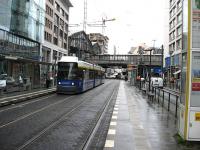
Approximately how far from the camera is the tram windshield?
31703 millimetres

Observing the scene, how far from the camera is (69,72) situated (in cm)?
3175

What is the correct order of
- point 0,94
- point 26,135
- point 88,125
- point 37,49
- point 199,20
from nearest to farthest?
1. point 199,20
2. point 26,135
3. point 88,125
4. point 0,94
5. point 37,49

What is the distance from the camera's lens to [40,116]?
1579 cm

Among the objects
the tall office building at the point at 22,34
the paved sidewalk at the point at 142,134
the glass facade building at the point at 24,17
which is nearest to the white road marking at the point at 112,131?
the paved sidewalk at the point at 142,134

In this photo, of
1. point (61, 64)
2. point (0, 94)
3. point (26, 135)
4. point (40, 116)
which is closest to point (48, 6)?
point (61, 64)

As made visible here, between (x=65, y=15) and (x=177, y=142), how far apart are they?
84023mm

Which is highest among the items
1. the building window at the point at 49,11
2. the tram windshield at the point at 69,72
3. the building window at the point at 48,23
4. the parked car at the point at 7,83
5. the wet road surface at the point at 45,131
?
the building window at the point at 49,11

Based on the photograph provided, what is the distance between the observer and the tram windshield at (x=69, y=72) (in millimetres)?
31703

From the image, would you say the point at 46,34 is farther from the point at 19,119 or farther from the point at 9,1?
the point at 19,119

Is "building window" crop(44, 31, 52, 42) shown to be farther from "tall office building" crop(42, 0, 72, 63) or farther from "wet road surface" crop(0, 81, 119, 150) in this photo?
"wet road surface" crop(0, 81, 119, 150)

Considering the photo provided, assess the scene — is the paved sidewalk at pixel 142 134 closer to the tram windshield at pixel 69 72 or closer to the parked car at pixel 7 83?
the parked car at pixel 7 83

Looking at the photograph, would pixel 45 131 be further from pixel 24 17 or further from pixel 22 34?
pixel 24 17

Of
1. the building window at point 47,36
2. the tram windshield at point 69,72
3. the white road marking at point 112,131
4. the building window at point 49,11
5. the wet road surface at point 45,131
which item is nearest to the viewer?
the wet road surface at point 45,131

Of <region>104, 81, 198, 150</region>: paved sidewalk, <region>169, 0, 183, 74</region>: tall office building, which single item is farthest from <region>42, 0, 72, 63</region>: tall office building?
<region>104, 81, 198, 150</region>: paved sidewalk
